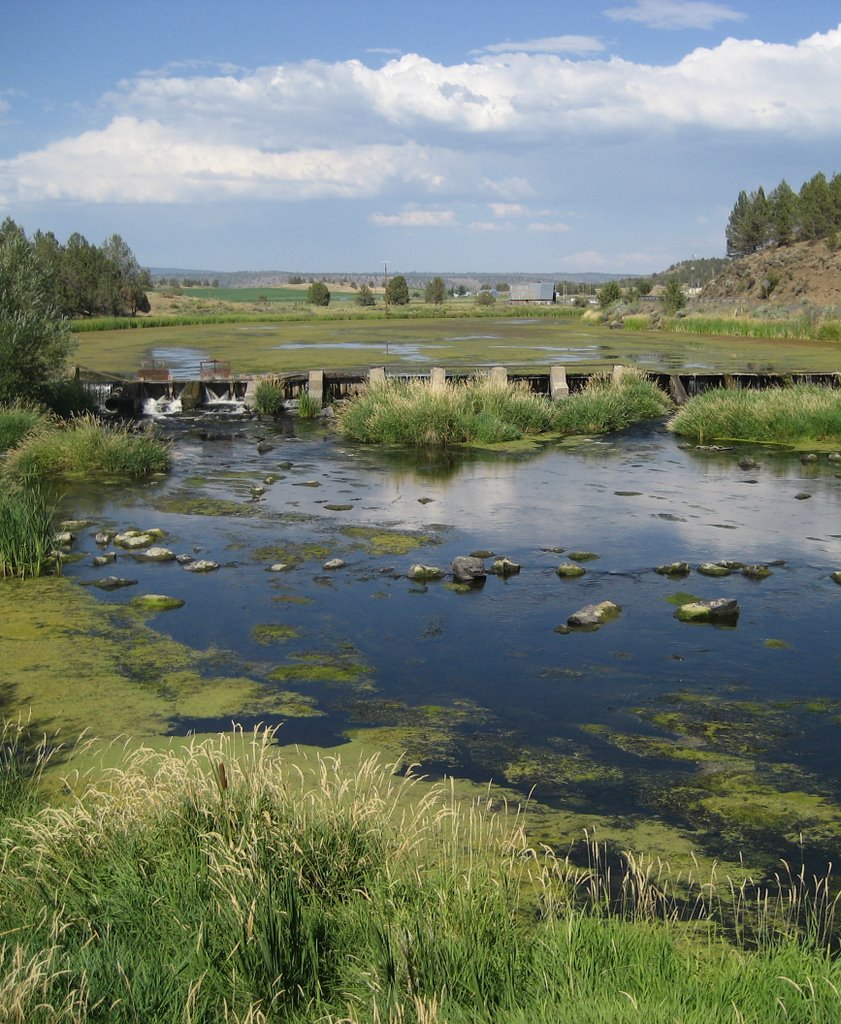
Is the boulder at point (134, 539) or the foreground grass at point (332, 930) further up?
the foreground grass at point (332, 930)

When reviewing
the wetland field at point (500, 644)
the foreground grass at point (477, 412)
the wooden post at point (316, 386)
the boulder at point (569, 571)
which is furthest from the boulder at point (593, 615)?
the wooden post at point (316, 386)

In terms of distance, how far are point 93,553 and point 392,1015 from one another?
34.1 ft

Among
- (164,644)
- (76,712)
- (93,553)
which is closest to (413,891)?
(76,712)

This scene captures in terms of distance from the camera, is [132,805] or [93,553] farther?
[93,553]

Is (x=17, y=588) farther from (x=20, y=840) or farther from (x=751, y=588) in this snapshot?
(x=751, y=588)

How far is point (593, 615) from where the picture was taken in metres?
10.6

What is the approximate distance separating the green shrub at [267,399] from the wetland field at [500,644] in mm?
8635

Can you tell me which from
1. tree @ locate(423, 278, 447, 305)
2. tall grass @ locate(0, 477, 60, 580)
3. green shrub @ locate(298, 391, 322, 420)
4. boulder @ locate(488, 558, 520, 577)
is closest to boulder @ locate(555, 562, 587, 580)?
boulder @ locate(488, 558, 520, 577)

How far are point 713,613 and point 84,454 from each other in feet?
38.2

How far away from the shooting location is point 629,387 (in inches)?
998

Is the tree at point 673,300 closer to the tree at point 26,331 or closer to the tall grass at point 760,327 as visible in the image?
the tall grass at point 760,327

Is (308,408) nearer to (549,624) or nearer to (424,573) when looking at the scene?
(424,573)

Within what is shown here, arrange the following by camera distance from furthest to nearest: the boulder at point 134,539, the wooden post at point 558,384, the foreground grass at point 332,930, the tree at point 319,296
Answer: the tree at point 319,296
the wooden post at point 558,384
the boulder at point 134,539
the foreground grass at point 332,930

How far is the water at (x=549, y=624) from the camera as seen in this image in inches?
293
